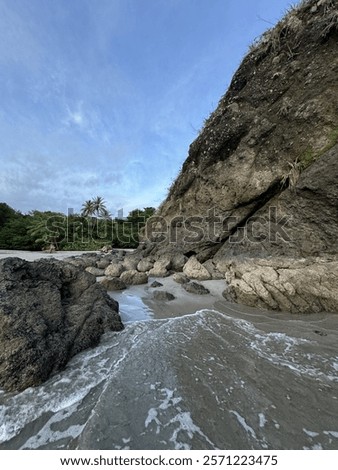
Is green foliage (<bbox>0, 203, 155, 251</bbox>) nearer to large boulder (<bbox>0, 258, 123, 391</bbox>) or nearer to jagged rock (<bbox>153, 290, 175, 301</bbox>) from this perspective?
jagged rock (<bbox>153, 290, 175, 301</bbox>)

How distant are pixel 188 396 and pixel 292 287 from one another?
4.27 meters

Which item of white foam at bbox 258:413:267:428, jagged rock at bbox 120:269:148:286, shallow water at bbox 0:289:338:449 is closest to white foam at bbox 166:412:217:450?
shallow water at bbox 0:289:338:449

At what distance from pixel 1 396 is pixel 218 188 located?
32.5 feet

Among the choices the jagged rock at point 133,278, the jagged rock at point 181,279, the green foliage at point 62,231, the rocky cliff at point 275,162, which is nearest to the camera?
the rocky cliff at point 275,162

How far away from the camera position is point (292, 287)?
5.73m

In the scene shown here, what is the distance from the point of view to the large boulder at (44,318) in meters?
2.97

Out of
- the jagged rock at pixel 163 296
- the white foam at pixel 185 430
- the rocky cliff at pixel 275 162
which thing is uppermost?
the rocky cliff at pixel 275 162

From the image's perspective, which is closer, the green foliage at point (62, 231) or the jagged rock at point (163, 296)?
the jagged rock at point (163, 296)

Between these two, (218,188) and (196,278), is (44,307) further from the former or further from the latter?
(218,188)

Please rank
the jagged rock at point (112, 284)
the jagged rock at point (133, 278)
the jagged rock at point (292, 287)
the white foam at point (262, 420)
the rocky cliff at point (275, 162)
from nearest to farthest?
1. the white foam at point (262, 420)
2. the jagged rock at point (292, 287)
3. the rocky cliff at point (275, 162)
4. the jagged rock at point (112, 284)
5. the jagged rock at point (133, 278)

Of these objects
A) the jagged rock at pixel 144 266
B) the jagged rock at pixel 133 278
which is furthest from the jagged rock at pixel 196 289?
the jagged rock at pixel 144 266

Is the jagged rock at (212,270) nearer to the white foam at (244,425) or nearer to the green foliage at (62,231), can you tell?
Answer: the white foam at (244,425)

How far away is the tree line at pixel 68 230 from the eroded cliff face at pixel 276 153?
2107 cm
